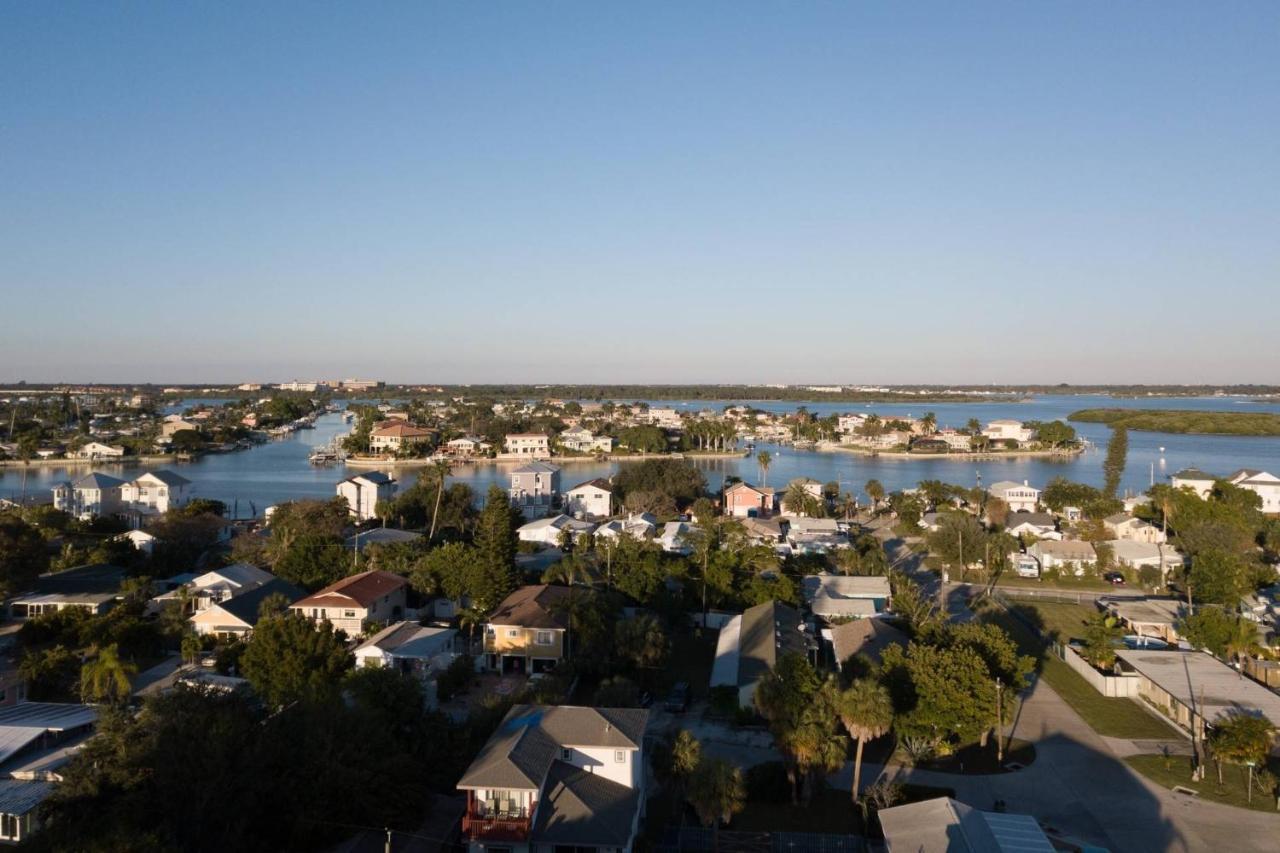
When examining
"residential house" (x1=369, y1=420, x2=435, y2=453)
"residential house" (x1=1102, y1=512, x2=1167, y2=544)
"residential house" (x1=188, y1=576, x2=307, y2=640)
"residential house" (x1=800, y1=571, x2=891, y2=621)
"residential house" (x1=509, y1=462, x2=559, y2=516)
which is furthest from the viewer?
"residential house" (x1=369, y1=420, x2=435, y2=453)

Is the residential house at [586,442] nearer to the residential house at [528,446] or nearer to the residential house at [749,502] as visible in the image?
the residential house at [528,446]

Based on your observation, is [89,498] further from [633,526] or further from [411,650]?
[411,650]

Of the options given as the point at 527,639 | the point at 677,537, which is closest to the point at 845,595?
the point at 677,537

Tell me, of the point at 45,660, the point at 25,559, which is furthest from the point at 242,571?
the point at 45,660

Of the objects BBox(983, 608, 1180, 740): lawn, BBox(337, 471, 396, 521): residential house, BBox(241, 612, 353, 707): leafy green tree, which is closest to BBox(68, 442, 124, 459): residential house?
BBox(337, 471, 396, 521): residential house

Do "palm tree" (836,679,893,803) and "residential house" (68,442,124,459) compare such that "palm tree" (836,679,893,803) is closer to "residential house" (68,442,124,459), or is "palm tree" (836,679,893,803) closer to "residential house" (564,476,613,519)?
"residential house" (564,476,613,519)

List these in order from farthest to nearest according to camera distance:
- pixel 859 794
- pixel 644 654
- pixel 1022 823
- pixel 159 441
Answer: pixel 159 441 → pixel 644 654 → pixel 859 794 → pixel 1022 823

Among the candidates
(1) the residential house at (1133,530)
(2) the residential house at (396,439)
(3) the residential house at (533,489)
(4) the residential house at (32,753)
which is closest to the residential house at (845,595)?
(1) the residential house at (1133,530)

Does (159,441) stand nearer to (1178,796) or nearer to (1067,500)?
(1067,500)
